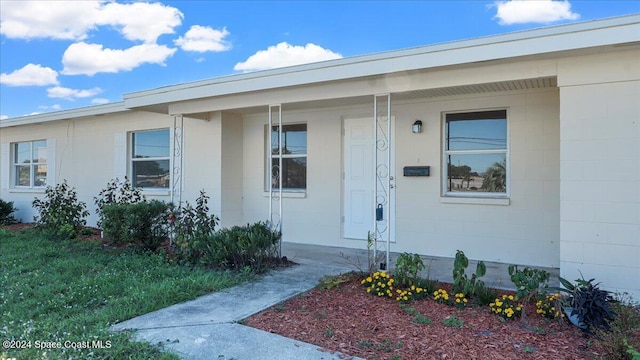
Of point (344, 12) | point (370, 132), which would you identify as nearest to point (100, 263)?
point (370, 132)

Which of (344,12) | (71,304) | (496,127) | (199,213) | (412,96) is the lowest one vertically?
(71,304)

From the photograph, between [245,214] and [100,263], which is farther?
[245,214]

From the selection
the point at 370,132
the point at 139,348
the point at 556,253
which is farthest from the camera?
the point at 370,132

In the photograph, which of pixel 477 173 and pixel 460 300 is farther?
pixel 477 173

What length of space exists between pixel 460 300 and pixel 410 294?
0.52 metres

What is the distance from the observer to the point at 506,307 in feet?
13.1

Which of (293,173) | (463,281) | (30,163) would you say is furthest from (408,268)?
(30,163)

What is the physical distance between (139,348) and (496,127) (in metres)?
5.54

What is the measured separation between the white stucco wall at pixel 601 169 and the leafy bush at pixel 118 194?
754cm

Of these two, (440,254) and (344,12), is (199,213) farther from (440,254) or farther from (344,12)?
(344,12)

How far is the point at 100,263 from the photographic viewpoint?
6.25m

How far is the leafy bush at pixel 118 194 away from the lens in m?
8.68

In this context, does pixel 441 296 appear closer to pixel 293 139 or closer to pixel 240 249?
pixel 240 249

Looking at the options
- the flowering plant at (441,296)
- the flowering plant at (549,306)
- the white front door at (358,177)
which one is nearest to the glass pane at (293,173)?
the white front door at (358,177)
